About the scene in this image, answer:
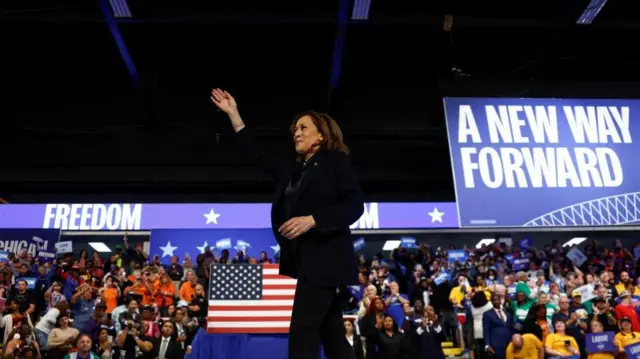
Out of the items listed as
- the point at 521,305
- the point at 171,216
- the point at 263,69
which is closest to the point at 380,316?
the point at 521,305

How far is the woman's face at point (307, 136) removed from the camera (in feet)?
6.78

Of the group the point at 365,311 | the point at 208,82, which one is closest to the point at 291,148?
the point at 208,82

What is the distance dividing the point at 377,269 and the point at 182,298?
3803 mm

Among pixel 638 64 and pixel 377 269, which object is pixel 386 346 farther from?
pixel 638 64

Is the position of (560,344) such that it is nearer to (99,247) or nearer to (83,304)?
(83,304)

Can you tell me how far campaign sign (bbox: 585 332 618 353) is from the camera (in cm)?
726

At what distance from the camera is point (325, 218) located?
184 centimetres

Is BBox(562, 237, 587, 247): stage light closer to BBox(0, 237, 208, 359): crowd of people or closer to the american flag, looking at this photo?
BBox(0, 237, 208, 359): crowd of people

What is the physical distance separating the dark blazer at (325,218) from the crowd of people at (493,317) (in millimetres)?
5551

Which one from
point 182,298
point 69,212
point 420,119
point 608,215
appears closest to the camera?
point 608,215

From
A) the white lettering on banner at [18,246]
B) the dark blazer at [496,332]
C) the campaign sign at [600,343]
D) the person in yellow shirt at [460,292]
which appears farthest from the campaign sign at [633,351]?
the white lettering on banner at [18,246]

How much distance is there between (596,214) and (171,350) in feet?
17.6

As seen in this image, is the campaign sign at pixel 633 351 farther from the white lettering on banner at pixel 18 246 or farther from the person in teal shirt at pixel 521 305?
the white lettering on banner at pixel 18 246

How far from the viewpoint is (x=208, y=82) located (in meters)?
10.0
